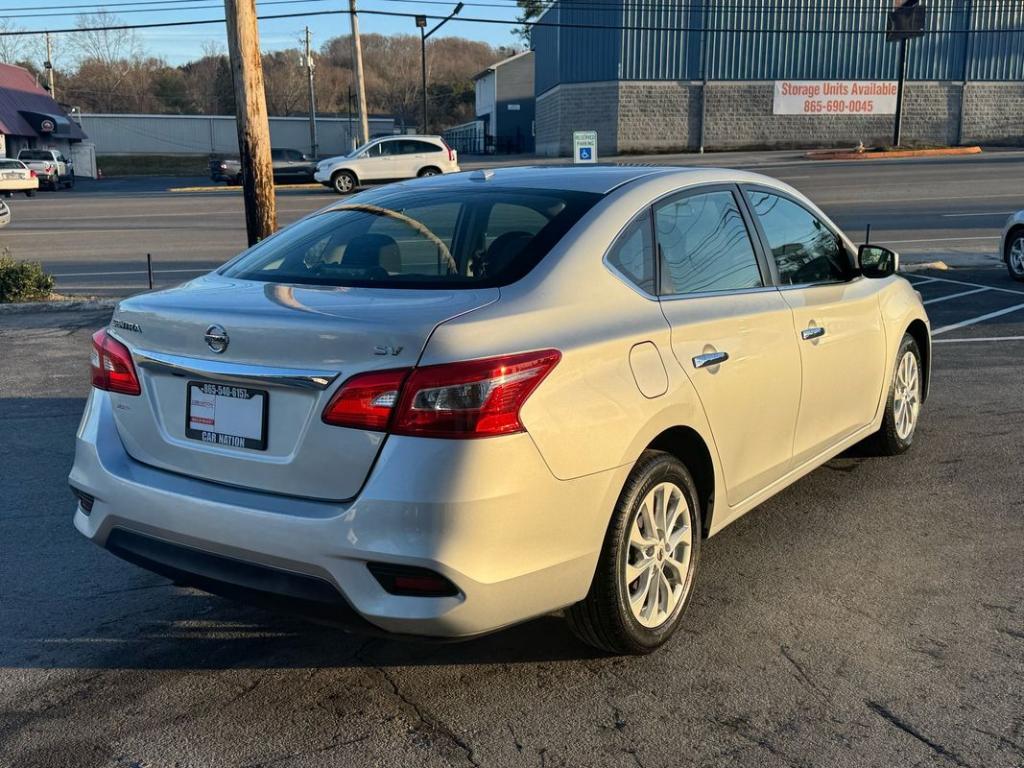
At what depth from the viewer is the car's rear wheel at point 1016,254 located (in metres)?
12.7

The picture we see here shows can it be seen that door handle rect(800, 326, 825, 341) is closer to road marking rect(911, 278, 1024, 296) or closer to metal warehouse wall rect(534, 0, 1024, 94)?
road marking rect(911, 278, 1024, 296)

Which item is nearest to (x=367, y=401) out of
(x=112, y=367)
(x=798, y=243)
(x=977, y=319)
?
(x=112, y=367)

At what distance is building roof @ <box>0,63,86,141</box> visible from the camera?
5638 cm

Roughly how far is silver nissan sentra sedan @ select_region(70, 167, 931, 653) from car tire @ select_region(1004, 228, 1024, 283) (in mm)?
9867

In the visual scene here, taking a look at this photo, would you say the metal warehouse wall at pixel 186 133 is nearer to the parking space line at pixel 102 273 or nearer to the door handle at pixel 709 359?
the parking space line at pixel 102 273

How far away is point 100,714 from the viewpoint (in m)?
3.20

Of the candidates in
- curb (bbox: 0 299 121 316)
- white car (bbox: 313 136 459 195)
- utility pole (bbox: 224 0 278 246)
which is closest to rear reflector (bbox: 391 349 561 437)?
utility pole (bbox: 224 0 278 246)

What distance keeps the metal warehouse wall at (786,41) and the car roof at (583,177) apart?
44503 millimetres

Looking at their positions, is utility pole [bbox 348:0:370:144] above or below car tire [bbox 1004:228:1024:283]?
above

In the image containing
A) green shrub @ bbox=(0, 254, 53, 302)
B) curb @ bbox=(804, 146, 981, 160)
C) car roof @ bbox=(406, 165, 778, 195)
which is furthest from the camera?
curb @ bbox=(804, 146, 981, 160)

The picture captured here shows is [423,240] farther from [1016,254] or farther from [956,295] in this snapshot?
[1016,254]

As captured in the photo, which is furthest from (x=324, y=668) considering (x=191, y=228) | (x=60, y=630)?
(x=191, y=228)

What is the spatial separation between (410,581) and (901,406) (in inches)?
153

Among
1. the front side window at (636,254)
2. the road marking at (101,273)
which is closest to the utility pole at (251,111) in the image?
the road marking at (101,273)
